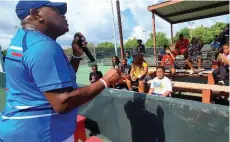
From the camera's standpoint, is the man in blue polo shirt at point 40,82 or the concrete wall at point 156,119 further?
the concrete wall at point 156,119

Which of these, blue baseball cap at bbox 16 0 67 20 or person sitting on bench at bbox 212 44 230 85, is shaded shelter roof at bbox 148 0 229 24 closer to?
person sitting on bench at bbox 212 44 230 85

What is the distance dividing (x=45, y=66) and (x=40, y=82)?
92 millimetres

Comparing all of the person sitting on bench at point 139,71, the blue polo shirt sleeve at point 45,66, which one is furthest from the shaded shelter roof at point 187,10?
the blue polo shirt sleeve at point 45,66

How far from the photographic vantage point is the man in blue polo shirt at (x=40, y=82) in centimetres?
123

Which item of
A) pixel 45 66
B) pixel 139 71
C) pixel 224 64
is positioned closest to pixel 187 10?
pixel 139 71

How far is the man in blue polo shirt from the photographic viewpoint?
123cm

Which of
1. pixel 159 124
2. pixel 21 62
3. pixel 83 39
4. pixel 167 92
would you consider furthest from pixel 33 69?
pixel 167 92

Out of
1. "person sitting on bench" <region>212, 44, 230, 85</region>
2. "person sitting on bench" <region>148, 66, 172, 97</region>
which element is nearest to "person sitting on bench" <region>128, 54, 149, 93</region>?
"person sitting on bench" <region>148, 66, 172, 97</region>

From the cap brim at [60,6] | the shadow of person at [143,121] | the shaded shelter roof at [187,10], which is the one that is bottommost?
the shadow of person at [143,121]

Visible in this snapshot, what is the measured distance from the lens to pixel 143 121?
10.3 ft

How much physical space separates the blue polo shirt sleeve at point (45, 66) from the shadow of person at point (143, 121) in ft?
6.28

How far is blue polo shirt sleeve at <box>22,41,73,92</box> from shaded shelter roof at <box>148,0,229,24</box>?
7653mm

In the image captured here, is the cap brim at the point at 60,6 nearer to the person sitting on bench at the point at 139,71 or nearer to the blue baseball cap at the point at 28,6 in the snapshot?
the blue baseball cap at the point at 28,6

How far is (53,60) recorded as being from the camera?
1.23 metres
